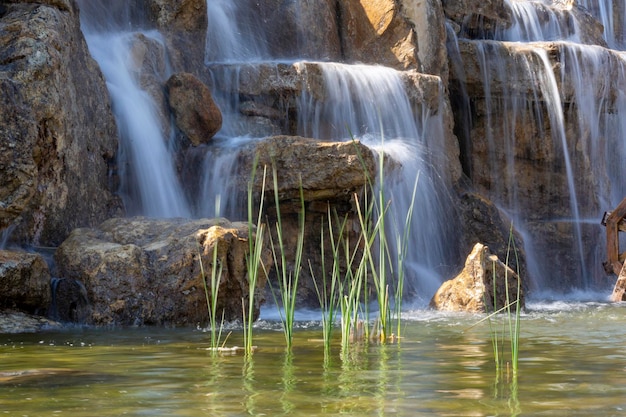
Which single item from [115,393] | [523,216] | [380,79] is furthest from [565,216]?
[115,393]

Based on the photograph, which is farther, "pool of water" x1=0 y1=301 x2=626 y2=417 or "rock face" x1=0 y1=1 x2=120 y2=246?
"rock face" x1=0 y1=1 x2=120 y2=246

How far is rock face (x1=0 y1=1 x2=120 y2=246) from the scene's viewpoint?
8812 millimetres

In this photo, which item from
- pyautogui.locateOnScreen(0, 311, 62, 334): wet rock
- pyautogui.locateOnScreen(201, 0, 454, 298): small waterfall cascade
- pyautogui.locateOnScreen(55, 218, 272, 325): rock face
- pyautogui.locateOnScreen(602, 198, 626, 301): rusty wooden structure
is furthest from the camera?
pyautogui.locateOnScreen(602, 198, 626, 301): rusty wooden structure

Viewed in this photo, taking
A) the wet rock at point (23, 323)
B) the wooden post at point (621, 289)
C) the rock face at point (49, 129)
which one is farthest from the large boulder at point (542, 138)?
the wet rock at point (23, 323)

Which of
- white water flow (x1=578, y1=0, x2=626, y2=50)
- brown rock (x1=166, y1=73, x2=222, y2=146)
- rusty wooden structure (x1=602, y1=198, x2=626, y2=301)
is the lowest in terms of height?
rusty wooden structure (x1=602, y1=198, x2=626, y2=301)

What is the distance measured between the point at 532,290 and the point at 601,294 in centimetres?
108

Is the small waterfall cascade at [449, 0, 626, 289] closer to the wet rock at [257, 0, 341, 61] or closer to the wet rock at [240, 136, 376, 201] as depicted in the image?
the wet rock at [257, 0, 341, 61]

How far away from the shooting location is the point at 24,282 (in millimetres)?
8156

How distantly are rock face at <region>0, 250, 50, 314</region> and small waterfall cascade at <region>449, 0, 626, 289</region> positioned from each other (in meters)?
9.43

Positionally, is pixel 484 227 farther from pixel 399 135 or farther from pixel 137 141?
pixel 137 141

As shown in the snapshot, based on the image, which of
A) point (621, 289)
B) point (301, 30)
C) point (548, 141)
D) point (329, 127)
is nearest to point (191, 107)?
point (329, 127)

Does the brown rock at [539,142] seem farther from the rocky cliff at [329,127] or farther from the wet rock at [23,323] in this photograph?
the wet rock at [23,323]

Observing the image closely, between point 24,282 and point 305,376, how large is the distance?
3800mm

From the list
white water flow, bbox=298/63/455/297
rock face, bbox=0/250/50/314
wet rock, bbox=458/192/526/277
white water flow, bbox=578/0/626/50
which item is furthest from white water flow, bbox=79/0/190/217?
white water flow, bbox=578/0/626/50
